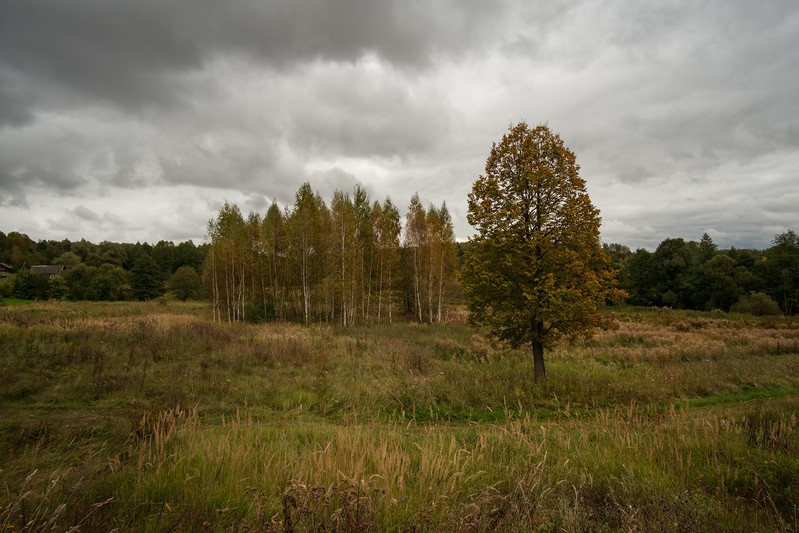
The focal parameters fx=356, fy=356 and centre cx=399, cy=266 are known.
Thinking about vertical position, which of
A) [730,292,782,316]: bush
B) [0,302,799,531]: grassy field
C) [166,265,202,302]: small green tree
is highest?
[166,265,202,302]: small green tree

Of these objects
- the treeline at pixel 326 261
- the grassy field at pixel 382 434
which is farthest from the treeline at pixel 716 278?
the grassy field at pixel 382 434

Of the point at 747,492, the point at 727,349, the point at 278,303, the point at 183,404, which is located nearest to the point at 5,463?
the point at 183,404

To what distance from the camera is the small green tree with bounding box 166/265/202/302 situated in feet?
207

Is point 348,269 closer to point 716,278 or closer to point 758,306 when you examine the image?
point 758,306

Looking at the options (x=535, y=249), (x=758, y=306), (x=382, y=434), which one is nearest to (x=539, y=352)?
(x=535, y=249)

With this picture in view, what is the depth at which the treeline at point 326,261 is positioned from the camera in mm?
32375

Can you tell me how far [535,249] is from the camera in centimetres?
1151

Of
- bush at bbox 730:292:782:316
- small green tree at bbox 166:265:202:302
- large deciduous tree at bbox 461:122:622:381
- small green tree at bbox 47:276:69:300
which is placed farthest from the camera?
small green tree at bbox 166:265:202:302

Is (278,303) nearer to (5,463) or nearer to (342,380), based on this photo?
(342,380)

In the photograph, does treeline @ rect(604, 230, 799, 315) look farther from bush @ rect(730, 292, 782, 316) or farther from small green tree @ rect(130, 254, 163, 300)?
small green tree @ rect(130, 254, 163, 300)

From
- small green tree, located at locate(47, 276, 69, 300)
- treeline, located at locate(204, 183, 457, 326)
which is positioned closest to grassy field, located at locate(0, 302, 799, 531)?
treeline, located at locate(204, 183, 457, 326)

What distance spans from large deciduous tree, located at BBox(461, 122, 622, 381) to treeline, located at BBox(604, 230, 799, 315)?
48.4 m

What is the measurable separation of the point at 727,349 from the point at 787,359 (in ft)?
9.83

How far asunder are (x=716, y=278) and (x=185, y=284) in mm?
89265
